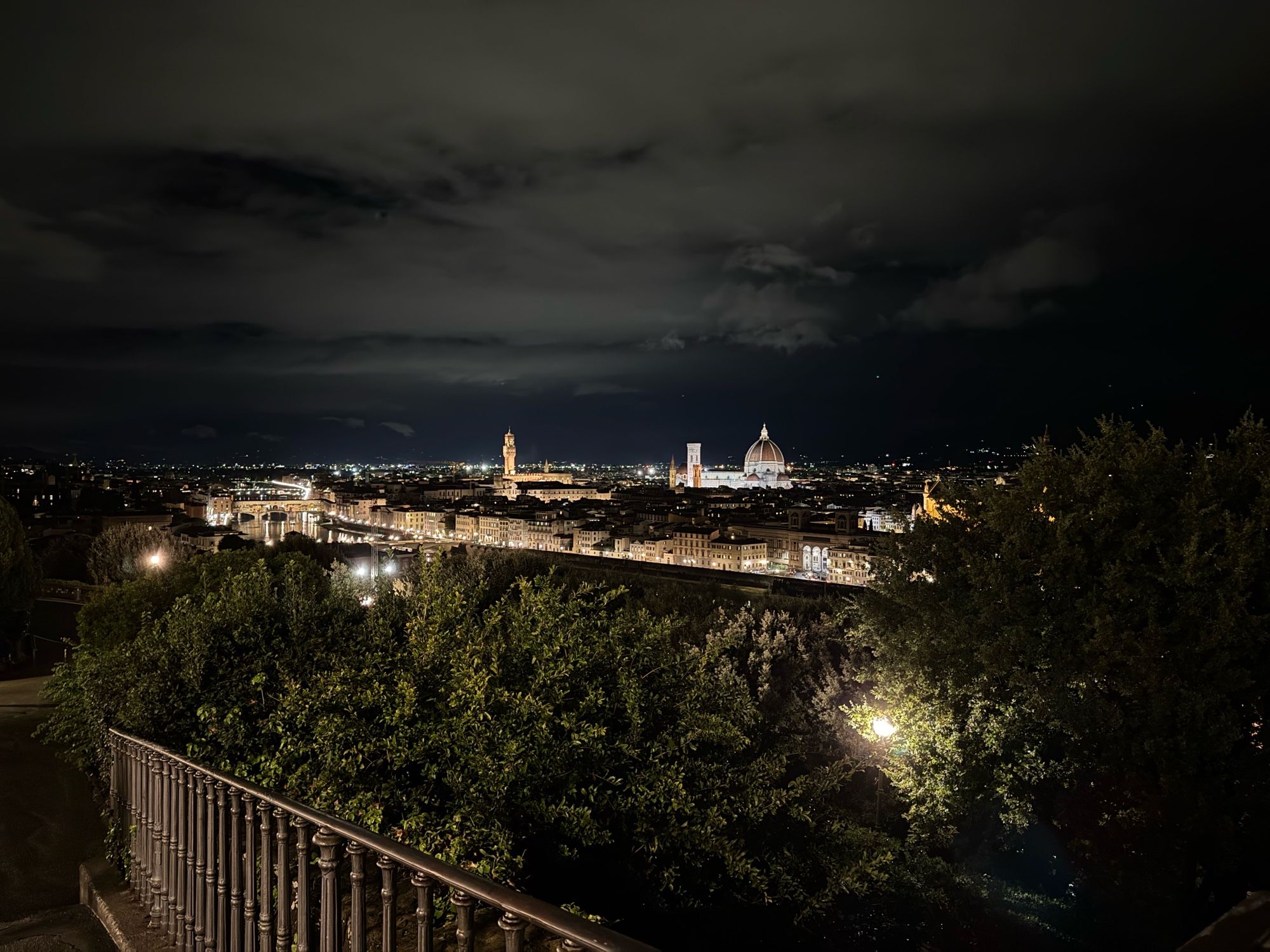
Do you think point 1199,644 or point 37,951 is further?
point 1199,644

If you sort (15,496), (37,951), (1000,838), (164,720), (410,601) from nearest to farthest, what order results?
(37,951) < (164,720) < (410,601) < (1000,838) < (15,496)

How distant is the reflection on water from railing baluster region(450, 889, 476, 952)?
276ft

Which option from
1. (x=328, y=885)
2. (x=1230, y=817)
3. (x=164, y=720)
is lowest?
(x=1230, y=817)

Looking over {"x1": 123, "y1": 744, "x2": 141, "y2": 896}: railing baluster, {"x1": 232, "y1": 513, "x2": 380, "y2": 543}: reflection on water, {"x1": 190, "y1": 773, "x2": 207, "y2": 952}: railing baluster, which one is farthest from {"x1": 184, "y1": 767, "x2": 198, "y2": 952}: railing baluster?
{"x1": 232, "y1": 513, "x2": 380, "y2": 543}: reflection on water

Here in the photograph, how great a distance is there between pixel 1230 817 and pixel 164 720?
40.7ft

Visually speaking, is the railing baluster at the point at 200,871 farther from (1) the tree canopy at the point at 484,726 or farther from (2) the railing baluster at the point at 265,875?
(1) the tree canopy at the point at 484,726

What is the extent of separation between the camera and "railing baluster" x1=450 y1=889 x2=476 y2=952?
2.15 meters

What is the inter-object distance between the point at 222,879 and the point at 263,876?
47 centimetres

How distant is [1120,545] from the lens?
12.6 metres

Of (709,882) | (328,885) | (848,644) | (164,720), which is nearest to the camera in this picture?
(328,885)

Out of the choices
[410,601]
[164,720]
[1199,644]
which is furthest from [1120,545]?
[164,720]

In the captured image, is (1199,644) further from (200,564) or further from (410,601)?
(200,564)

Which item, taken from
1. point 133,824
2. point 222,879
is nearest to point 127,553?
point 133,824

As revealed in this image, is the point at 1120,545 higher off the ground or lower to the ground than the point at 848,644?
higher
